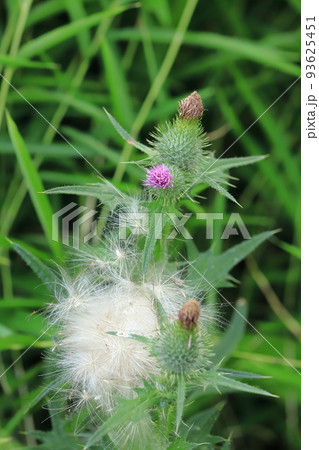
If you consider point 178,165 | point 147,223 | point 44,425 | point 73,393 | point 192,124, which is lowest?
point 44,425

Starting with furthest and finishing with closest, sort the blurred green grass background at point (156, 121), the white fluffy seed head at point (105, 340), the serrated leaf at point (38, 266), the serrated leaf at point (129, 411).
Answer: the blurred green grass background at point (156, 121), the serrated leaf at point (38, 266), the white fluffy seed head at point (105, 340), the serrated leaf at point (129, 411)

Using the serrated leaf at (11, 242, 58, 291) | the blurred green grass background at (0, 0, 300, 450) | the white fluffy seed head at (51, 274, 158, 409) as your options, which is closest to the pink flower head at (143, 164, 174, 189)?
the white fluffy seed head at (51, 274, 158, 409)

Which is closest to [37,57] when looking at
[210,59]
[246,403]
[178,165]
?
[210,59]

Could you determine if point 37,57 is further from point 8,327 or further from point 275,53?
point 8,327

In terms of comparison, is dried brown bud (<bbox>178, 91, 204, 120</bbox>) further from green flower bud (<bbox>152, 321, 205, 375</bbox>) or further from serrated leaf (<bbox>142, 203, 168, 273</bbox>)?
green flower bud (<bbox>152, 321, 205, 375</bbox>)

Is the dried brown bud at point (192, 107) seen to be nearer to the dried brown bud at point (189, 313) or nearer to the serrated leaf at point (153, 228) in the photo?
the serrated leaf at point (153, 228)

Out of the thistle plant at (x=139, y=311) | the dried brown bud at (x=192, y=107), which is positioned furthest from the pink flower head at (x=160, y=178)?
the dried brown bud at (x=192, y=107)

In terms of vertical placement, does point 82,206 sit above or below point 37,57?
below

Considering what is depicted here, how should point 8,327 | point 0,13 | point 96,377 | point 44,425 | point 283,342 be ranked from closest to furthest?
point 96,377
point 8,327
point 44,425
point 283,342
point 0,13
